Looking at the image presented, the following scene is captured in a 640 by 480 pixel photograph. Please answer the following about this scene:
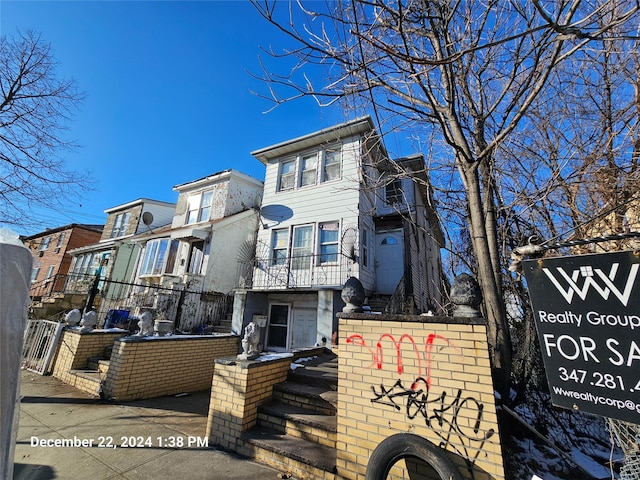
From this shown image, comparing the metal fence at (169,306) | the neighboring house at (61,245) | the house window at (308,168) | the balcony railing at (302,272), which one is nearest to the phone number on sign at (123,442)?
the metal fence at (169,306)

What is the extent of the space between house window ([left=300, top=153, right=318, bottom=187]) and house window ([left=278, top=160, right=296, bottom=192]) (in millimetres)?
458

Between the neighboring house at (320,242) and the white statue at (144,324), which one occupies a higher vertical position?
the neighboring house at (320,242)

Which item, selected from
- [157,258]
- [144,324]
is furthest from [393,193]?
[157,258]

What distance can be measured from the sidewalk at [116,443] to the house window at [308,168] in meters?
8.42

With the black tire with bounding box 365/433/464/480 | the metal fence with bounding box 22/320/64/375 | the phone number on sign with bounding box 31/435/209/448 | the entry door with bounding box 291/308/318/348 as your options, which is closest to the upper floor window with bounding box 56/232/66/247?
the metal fence with bounding box 22/320/64/375

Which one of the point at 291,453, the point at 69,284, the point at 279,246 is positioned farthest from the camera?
the point at 69,284

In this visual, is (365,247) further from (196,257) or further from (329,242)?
(196,257)

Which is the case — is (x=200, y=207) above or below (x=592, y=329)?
above

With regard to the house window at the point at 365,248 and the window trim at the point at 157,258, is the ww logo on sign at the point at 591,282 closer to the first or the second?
the house window at the point at 365,248

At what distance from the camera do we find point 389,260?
433 inches

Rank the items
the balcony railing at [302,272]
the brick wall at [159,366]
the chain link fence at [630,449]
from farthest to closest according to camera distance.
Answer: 1. the balcony railing at [302,272]
2. the brick wall at [159,366]
3. the chain link fence at [630,449]

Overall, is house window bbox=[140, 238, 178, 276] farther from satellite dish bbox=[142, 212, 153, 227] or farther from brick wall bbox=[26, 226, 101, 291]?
brick wall bbox=[26, 226, 101, 291]

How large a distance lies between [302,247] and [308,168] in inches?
137

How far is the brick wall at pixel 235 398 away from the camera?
3.61m
